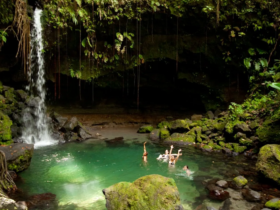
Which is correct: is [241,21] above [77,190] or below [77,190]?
above

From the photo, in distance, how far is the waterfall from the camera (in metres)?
11.5

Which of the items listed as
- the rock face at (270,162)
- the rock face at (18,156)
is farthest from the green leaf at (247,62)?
the rock face at (18,156)

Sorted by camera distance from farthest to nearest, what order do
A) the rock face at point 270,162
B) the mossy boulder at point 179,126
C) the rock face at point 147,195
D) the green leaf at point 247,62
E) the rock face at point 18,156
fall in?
the green leaf at point 247,62, the mossy boulder at point 179,126, the rock face at point 18,156, the rock face at point 270,162, the rock face at point 147,195

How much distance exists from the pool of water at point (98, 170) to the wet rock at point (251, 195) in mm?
1051

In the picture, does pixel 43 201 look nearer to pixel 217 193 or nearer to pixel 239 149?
pixel 217 193

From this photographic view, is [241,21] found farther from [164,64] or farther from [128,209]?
[128,209]

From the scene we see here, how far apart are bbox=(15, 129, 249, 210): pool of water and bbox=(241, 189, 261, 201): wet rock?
3.45ft

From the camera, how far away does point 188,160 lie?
8.83 m

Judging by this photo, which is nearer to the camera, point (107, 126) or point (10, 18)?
point (10, 18)

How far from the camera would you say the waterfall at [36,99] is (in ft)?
37.9

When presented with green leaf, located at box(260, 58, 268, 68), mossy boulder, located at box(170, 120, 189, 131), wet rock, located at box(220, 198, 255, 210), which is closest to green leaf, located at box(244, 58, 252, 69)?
green leaf, located at box(260, 58, 268, 68)

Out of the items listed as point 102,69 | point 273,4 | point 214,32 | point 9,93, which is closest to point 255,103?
point 214,32

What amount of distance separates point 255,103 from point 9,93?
→ 495 inches

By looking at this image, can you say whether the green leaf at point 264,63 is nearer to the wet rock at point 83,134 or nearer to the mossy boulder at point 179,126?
the mossy boulder at point 179,126
